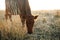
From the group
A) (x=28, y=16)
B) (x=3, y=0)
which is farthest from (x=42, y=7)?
(x=3, y=0)

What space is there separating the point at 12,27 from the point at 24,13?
0.22 metres

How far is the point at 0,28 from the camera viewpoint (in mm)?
2195

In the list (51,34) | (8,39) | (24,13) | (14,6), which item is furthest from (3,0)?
(51,34)

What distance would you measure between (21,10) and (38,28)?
11.4 inches

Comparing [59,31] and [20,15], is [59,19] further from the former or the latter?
[20,15]

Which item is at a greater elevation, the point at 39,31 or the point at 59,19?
the point at 59,19

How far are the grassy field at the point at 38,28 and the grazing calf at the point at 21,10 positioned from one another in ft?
0.16

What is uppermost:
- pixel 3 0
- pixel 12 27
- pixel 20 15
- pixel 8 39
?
pixel 3 0

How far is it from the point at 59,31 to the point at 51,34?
10 centimetres

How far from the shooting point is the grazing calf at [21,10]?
2188 mm

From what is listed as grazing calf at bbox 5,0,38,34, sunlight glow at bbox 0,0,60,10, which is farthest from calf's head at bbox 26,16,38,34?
sunlight glow at bbox 0,0,60,10

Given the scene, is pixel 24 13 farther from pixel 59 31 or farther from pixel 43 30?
pixel 59 31

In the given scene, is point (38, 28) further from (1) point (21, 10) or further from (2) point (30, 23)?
(1) point (21, 10)

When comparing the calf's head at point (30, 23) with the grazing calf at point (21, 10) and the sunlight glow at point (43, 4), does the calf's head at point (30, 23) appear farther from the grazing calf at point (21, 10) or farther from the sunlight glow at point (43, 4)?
the sunlight glow at point (43, 4)
